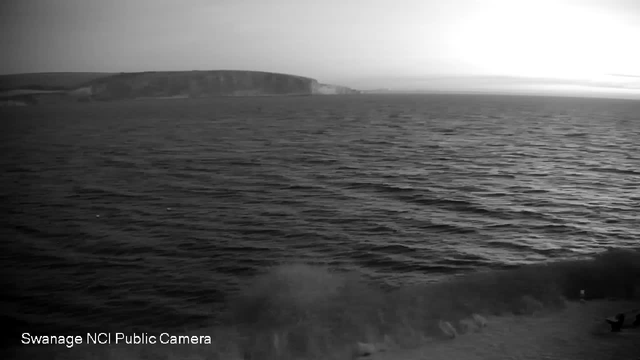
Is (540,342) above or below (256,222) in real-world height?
below

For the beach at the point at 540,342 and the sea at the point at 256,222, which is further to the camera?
the sea at the point at 256,222

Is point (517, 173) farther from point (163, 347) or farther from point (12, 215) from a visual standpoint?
point (12, 215)

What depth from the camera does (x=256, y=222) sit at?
21.0 m

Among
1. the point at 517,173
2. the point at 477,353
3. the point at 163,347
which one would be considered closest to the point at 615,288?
the point at 477,353

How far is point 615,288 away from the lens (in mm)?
13859

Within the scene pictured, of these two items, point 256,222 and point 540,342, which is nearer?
point 540,342

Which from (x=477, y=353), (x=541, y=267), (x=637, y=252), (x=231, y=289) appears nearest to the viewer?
(x=477, y=353)

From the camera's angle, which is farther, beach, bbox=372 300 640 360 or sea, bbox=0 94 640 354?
sea, bbox=0 94 640 354

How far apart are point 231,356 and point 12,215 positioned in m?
17.4

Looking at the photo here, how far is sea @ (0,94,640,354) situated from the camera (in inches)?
568

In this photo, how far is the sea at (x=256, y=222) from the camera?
47.3 ft

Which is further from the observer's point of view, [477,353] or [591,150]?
[591,150]

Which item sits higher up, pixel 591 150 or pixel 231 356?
pixel 591 150

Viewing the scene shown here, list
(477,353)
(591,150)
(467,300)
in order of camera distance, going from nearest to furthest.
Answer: (477,353), (467,300), (591,150)
